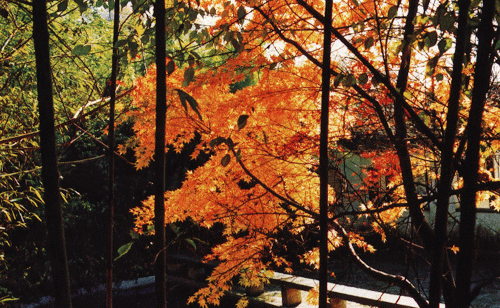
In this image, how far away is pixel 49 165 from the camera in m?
1.14

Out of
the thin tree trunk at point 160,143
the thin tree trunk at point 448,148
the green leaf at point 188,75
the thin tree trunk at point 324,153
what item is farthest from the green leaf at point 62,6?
the thin tree trunk at point 448,148

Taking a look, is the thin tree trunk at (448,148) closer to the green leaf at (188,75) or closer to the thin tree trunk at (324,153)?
the thin tree trunk at (324,153)

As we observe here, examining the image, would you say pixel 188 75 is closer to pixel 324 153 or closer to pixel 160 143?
pixel 160 143

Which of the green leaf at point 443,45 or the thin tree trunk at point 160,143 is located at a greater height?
the green leaf at point 443,45

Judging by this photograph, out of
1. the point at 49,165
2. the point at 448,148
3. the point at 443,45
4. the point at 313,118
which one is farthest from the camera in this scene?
the point at 313,118

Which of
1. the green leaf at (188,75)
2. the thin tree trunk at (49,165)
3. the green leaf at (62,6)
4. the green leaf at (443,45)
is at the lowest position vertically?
the thin tree trunk at (49,165)

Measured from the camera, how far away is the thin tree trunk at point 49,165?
1.12m

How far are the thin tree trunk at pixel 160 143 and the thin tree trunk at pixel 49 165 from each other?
0.26m

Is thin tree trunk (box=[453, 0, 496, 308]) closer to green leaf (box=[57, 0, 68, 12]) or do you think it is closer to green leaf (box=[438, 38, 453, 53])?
green leaf (box=[438, 38, 453, 53])

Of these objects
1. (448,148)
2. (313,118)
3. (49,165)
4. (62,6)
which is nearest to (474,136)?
(448,148)

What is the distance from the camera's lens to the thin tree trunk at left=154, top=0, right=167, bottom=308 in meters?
1.15

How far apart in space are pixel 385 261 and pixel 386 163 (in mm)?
7633

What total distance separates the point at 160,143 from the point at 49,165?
1.05 ft

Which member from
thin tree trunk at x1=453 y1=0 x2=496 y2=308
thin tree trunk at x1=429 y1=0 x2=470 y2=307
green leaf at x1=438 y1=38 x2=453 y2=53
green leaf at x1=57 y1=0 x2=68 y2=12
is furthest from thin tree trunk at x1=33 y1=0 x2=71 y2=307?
green leaf at x1=438 y1=38 x2=453 y2=53
